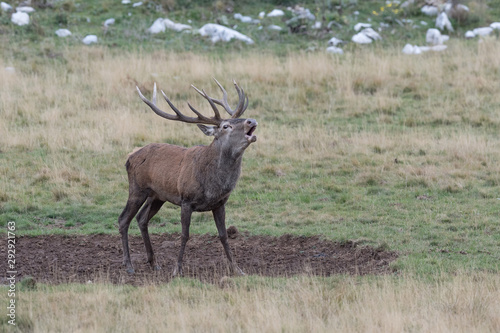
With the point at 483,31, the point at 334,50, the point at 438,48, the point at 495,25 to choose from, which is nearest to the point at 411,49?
the point at 438,48

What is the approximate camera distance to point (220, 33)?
2112cm

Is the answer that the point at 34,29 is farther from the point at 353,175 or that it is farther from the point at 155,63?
the point at 353,175

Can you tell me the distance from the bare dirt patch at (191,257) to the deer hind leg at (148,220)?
0.38 ft

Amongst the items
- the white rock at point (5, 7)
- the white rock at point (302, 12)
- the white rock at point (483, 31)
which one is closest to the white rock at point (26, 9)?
the white rock at point (5, 7)

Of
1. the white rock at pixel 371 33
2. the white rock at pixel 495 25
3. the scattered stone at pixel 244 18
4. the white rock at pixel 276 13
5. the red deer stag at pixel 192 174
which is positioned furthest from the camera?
the white rock at pixel 276 13

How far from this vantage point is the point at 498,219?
10.1 metres

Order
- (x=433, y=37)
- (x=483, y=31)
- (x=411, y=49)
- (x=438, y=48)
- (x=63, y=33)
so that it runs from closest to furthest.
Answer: (x=411, y=49), (x=438, y=48), (x=433, y=37), (x=63, y=33), (x=483, y=31)

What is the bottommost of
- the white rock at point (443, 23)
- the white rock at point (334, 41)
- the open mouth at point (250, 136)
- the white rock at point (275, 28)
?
the open mouth at point (250, 136)

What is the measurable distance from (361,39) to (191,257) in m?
13.5

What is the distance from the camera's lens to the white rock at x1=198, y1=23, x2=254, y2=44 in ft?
68.8

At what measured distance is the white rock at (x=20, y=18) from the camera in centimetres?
2145

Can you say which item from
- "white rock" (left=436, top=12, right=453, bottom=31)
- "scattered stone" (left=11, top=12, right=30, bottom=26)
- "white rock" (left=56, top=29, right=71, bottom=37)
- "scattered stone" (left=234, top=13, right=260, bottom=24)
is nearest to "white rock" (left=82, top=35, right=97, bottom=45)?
"white rock" (left=56, top=29, right=71, bottom=37)

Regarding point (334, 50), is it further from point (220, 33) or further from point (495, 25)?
point (495, 25)

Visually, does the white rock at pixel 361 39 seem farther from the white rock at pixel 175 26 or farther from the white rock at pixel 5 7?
the white rock at pixel 5 7
